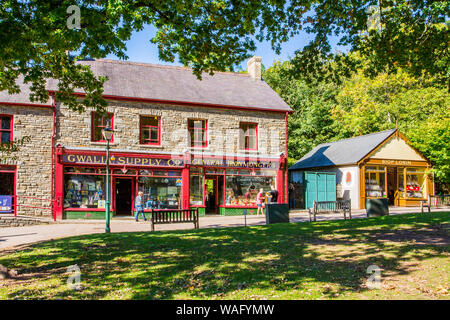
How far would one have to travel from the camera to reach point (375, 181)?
2497 centimetres

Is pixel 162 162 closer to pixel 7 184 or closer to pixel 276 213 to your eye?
pixel 7 184

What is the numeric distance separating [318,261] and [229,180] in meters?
14.9

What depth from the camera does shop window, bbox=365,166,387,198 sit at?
24.6 metres

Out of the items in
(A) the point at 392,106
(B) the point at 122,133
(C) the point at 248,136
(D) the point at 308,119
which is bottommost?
(B) the point at 122,133

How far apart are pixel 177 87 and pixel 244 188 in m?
7.71

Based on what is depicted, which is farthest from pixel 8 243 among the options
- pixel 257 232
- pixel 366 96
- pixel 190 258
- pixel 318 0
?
pixel 366 96

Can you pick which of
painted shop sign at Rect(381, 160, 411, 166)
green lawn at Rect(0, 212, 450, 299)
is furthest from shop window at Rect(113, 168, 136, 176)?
painted shop sign at Rect(381, 160, 411, 166)

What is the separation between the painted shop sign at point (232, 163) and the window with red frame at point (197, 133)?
40.1 inches

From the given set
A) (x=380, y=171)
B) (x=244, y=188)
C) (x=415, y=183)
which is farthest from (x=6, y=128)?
(x=415, y=183)

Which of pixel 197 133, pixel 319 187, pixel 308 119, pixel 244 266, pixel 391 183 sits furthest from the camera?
pixel 308 119

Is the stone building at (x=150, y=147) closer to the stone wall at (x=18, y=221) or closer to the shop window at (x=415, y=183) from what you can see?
the stone wall at (x=18, y=221)

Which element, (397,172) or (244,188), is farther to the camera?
(397,172)

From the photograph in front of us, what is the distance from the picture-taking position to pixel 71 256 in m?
7.82

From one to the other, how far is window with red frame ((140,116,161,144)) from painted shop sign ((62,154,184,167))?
3.85ft
